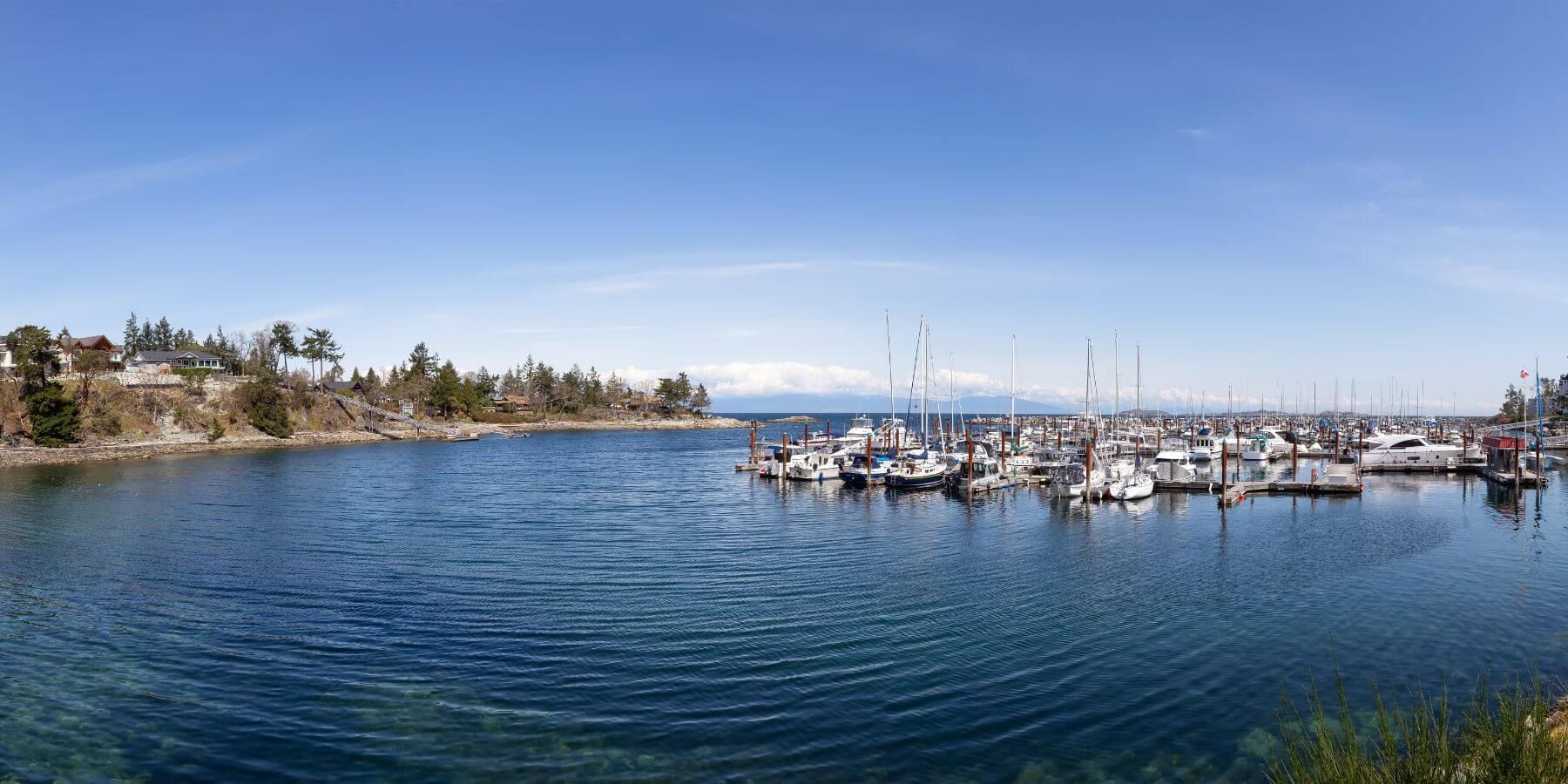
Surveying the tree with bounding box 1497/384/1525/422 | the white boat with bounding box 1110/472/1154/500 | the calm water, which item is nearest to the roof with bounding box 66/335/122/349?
the calm water

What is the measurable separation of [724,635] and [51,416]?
322 feet

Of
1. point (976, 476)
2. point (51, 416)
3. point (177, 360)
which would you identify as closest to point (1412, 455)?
point (976, 476)

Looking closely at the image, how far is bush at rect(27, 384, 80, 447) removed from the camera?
86.6 metres

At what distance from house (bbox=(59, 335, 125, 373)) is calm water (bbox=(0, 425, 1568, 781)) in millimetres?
85446

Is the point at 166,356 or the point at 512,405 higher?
the point at 166,356

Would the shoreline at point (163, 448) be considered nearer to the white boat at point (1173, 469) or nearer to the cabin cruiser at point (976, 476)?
the cabin cruiser at point (976, 476)

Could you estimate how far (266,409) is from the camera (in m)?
117

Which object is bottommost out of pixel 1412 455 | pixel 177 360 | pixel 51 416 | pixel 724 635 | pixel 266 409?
pixel 724 635

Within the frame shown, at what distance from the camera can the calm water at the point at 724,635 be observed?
1611cm

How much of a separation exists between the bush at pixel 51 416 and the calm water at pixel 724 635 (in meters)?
49.4

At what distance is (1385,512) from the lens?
161 feet

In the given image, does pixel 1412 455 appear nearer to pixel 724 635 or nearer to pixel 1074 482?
pixel 1074 482

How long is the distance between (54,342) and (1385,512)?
430 feet

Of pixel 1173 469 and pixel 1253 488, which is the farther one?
pixel 1173 469
